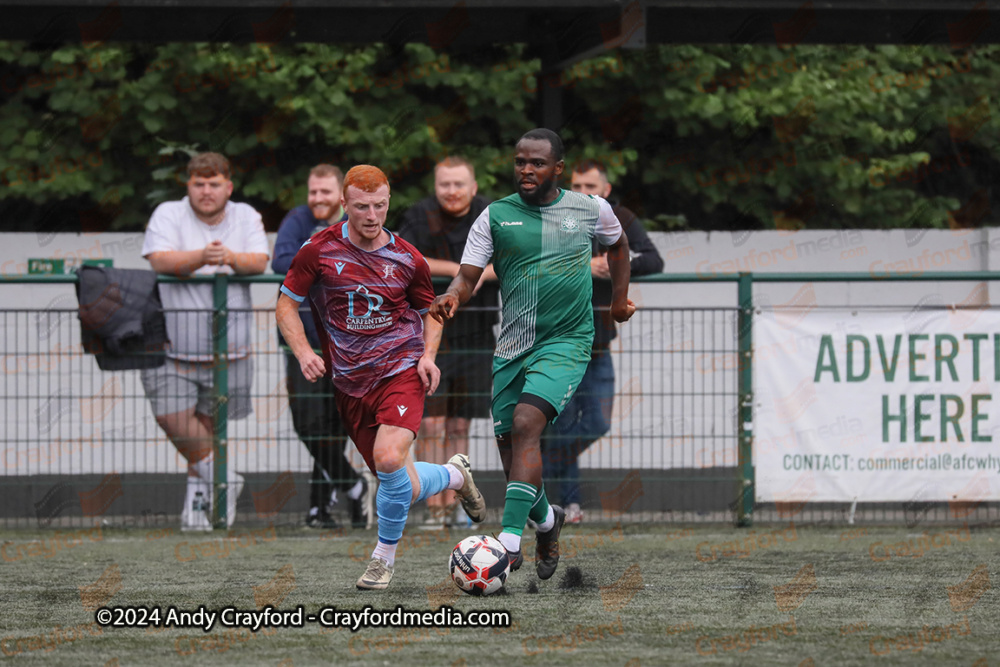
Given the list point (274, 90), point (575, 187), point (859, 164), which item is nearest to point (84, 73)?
point (274, 90)

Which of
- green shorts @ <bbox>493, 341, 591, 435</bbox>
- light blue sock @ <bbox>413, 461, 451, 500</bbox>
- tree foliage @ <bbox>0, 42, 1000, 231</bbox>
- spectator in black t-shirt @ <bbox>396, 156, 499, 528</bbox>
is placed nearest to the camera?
green shorts @ <bbox>493, 341, 591, 435</bbox>

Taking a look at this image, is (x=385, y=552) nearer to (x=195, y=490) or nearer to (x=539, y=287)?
(x=539, y=287)

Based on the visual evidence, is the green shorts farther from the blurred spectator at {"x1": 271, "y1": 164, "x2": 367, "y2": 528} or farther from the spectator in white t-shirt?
the spectator in white t-shirt

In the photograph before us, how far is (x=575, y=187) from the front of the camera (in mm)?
10070

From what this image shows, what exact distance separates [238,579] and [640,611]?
226 centimetres

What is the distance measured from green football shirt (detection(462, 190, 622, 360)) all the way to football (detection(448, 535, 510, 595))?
42.9 inches

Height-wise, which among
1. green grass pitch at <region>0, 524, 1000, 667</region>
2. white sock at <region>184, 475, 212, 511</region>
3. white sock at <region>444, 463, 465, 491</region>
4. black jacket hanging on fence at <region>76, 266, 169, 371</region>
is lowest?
green grass pitch at <region>0, 524, 1000, 667</region>

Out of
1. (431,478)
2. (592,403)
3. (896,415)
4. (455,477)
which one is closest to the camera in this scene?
→ (431,478)

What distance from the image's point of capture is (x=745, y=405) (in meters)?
10.3

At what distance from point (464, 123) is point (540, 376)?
355 inches

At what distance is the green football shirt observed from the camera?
7.02 meters

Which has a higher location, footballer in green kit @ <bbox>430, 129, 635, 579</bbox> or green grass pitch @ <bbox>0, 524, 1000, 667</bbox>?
footballer in green kit @ <bbox>430, 129, 635, 579</bbox>

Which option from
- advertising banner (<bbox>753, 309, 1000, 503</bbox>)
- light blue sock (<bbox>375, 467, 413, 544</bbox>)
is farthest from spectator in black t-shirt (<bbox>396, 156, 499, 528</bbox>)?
light blue sock (<bbox>375, 467, 413, 544</bbox>)

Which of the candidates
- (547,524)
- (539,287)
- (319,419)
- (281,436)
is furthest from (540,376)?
(281,436)
